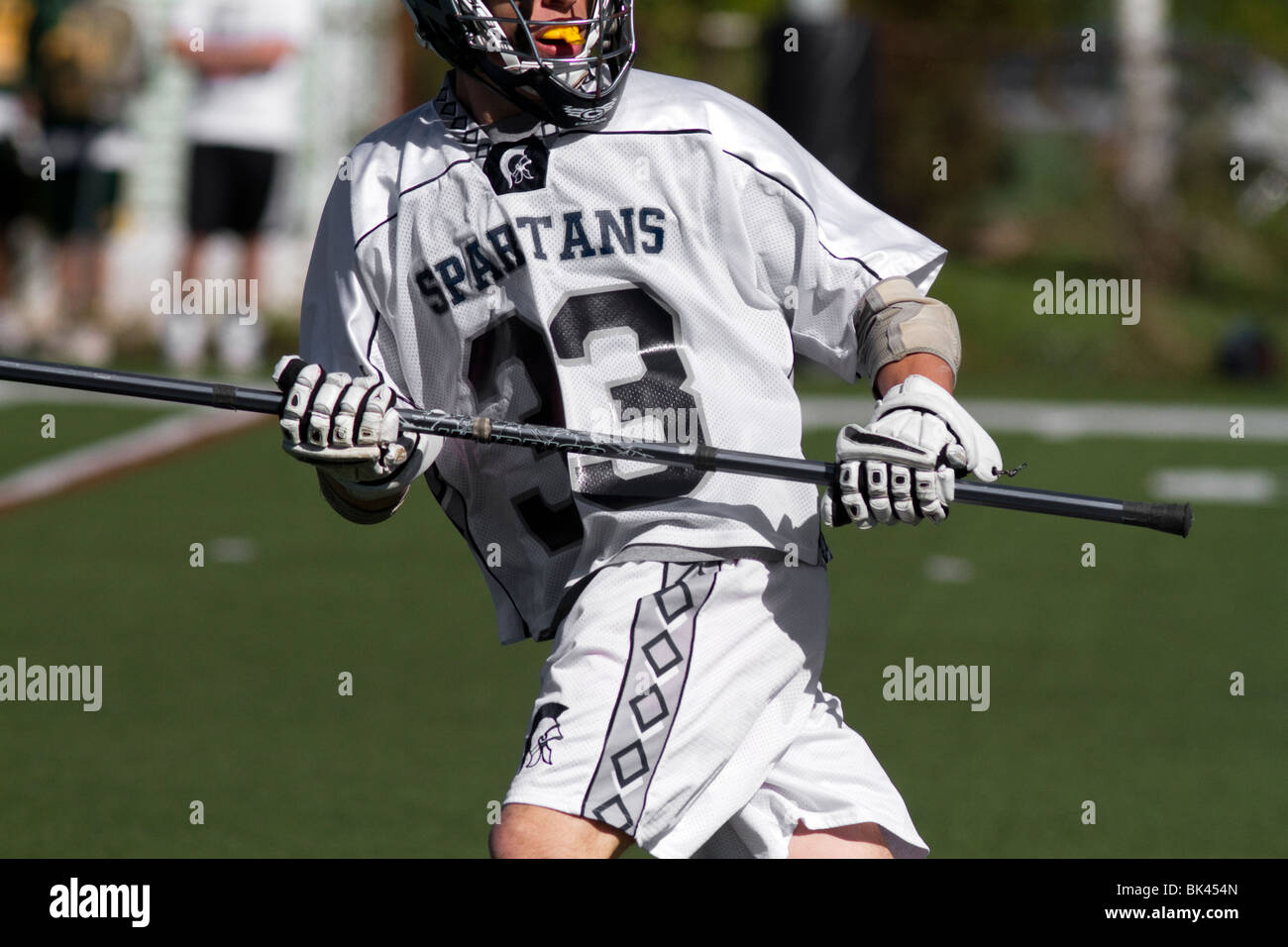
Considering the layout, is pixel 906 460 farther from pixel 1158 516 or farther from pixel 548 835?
pixel 548 835

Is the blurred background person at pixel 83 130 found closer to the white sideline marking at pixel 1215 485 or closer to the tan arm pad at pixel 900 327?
the white sideline marking at pixel 1215 485

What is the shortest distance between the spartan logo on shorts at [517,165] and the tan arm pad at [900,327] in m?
0.56

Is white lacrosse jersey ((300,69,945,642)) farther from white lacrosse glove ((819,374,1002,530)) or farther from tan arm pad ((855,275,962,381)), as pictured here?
white lacrosse glove ((819,374,1002,530))

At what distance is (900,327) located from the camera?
10.8ft

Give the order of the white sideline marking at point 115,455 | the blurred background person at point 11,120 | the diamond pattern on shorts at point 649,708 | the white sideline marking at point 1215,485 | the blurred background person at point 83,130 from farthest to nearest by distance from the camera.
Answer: the blurred background person at point 11,120, the blurred background person at point 83,130, the white sideline marking at point 1215,485, the white sideline marking at point 115,455, the diamond pattern on shorts at point 649,708

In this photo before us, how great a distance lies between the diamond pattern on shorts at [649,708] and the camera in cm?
315

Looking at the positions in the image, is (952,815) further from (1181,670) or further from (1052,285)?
(1052,285)

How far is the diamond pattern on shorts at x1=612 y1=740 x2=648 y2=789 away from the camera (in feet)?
10.2

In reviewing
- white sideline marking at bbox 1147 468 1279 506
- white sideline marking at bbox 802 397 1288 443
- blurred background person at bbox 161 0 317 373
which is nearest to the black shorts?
blurred background person at bbox 161 0 317 373

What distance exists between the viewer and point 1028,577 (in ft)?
26.5

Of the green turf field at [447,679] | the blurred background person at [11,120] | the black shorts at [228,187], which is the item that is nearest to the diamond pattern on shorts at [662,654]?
the green turf field at [447,679]

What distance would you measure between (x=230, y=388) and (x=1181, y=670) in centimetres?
410
